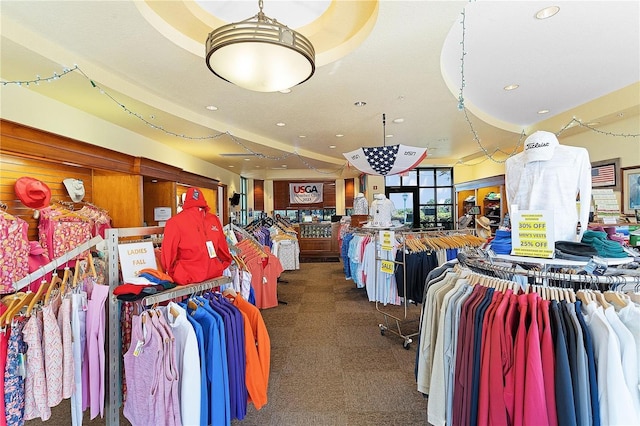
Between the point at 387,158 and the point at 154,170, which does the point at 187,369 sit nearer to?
the point at 387,158

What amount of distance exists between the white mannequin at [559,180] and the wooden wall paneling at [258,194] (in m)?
11.7

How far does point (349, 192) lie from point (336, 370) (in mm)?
10193

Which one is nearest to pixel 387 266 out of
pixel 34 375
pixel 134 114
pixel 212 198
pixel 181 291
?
pixel 181 291

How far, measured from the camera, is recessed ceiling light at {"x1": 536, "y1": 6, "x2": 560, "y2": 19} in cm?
295

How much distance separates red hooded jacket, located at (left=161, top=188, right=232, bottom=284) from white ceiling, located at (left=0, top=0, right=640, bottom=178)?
1852 millimetres

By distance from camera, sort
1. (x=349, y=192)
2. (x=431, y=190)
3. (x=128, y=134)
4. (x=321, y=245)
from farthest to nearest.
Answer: (x=349, y=192)
(x=431, y=190)
(x=321, y=245)
(x=128, y=134)

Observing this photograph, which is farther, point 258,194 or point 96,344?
point 258,194

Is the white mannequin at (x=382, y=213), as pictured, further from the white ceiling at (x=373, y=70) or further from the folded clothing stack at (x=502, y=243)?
the folded clothing stack at (x=502, y=243)

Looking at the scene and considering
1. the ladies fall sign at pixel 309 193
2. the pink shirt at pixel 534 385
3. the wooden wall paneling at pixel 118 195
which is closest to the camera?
the pink shirt at pixel 534 385

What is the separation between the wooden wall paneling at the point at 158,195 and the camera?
21.4ft

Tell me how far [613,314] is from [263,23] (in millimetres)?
2099

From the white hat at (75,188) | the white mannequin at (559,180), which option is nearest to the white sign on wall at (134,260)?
the white mannequin at (559,180)

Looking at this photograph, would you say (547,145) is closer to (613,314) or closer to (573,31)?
(613,314)

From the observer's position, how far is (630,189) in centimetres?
548
